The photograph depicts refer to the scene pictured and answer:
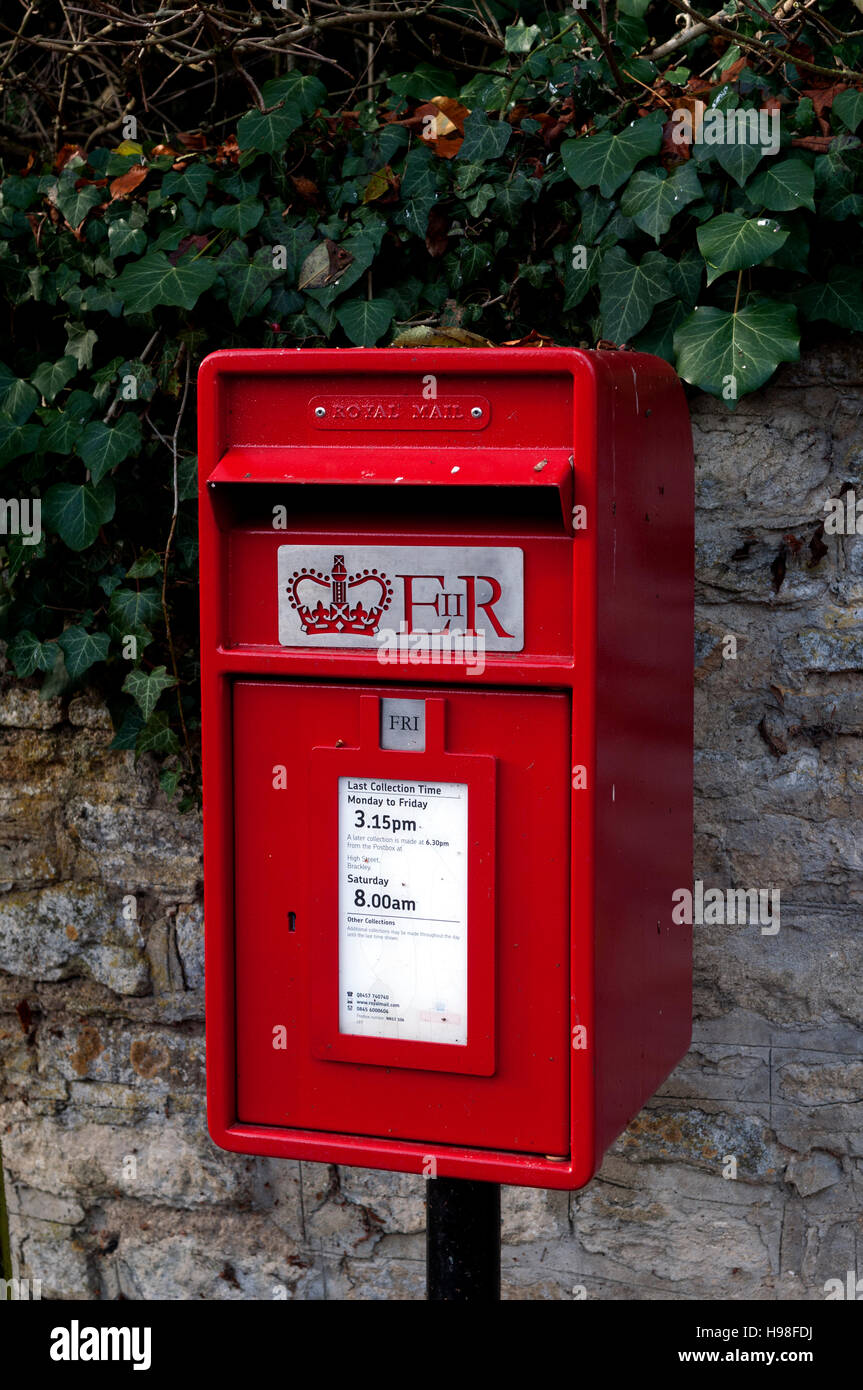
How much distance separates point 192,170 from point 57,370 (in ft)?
1.37

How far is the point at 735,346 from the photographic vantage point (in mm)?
1938

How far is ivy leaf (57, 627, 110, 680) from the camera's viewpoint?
2305 mm

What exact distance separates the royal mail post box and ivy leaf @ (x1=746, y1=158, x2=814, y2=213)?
0.45m

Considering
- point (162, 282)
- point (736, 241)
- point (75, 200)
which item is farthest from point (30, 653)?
point (736, 241)

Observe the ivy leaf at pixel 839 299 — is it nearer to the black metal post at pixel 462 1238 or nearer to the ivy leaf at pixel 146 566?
the ivy leaf at pixel 146 566

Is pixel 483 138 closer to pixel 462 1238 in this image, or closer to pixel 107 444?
pixel 107 444

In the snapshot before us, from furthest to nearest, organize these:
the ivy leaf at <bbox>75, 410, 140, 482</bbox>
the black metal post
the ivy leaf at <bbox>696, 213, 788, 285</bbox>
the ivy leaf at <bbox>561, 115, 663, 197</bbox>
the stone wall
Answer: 1. the ivy leaf at <bbox>75, 410, 140, 482</bbox>
2. the stone wall
3. the ivy leaf at <bbox>561, 115, 663, 197</bbox>
4. the ivy leaf at <bbox>696, 213, 788, 285</bbox>
5. the black metal post

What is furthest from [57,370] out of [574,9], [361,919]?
[361,919]

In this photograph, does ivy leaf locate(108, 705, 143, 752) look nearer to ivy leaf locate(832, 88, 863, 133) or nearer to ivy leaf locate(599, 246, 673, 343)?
ivy leaf locate(599, 246, 673, 343)

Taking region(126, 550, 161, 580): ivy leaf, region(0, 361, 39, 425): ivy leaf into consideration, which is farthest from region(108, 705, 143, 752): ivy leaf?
region(0, 361, 39, 425): ivy leaf

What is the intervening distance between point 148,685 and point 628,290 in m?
1.02

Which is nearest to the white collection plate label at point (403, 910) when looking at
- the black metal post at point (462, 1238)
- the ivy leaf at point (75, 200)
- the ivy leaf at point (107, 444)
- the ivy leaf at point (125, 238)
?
the black metal post at point (462, 1238)

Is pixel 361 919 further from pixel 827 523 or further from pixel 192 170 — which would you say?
pixel 192 170

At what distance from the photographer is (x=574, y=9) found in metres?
2.14
